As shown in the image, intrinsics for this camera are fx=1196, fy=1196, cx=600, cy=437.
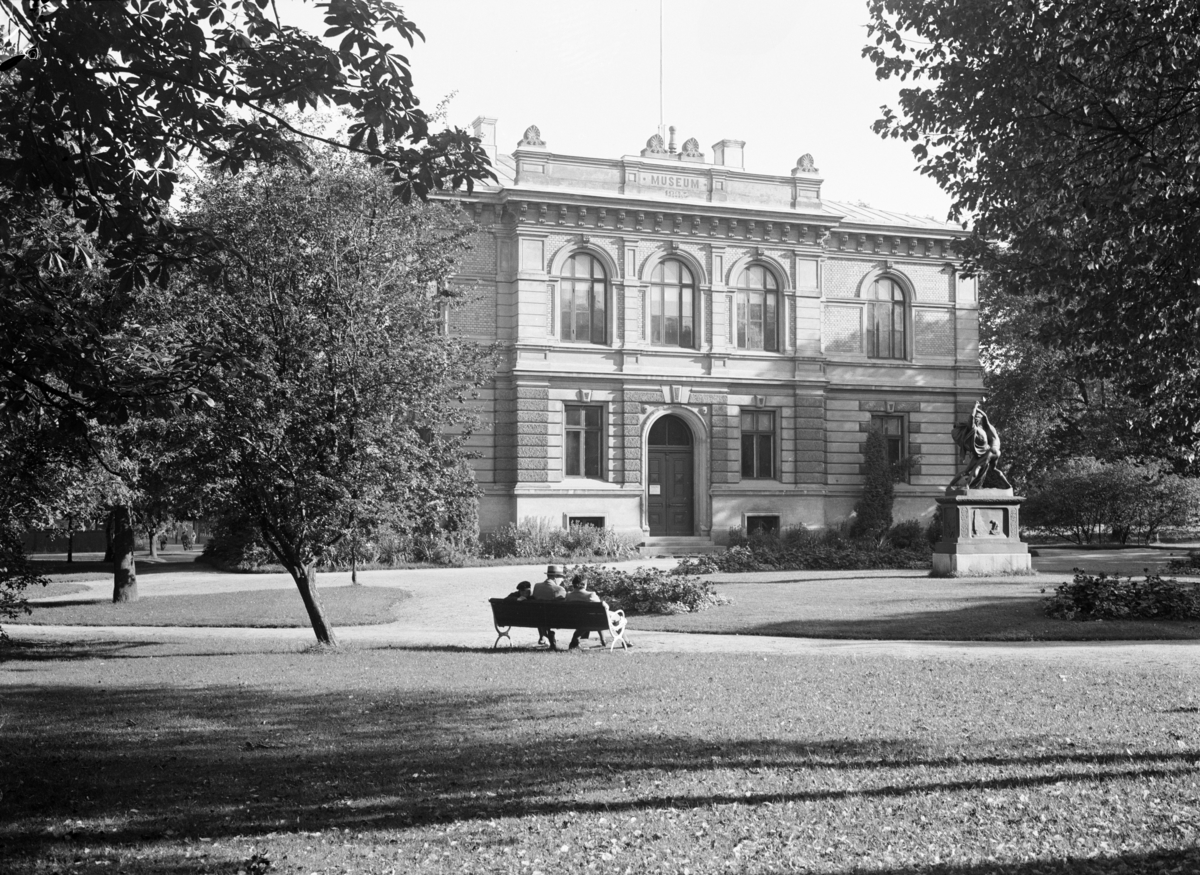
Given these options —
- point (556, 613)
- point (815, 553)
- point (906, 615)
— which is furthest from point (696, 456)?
point (556, 613)

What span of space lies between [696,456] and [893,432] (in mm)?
7348

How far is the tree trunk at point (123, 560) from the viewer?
Result: 75.7 feet

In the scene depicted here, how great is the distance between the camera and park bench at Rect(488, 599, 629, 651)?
1509cm

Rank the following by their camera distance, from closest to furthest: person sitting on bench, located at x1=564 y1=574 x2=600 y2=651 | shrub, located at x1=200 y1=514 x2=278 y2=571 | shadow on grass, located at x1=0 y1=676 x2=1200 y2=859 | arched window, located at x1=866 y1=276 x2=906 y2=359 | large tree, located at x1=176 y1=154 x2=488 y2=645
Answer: shadow on grass, located at x1=0 y1=676 x2=1200 y2=859, large tree, located at x1=176 y1=154 x2=488 y2=645, person sitting on bench, located at x1=564 y1=574 x2=600 y2=651, shrub, located at x1=200 y1=514 x2=278 y2=571, arched window, located at x1=866 y1=276 x2=906 y2=359

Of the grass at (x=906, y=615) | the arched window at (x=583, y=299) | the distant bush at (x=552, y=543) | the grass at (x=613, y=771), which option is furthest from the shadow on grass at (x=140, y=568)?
the grass at (x=613, y=771)

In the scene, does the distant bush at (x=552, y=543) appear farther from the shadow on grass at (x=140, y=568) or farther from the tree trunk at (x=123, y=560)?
the tree trunk at (x=123, y=560)

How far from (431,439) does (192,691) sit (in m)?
5.38

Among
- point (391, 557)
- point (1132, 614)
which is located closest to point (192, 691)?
point (1132, 614)

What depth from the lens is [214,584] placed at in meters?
27.8

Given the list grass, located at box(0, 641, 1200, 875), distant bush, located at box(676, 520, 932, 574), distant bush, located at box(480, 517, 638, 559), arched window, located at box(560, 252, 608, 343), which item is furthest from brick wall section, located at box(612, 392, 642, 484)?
grass, located at box(0, 641, 1200, 875)

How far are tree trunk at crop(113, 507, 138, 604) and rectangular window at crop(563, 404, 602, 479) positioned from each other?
51.3 ft

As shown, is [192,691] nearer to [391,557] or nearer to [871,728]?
[871,728]

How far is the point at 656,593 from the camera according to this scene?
19.9 m

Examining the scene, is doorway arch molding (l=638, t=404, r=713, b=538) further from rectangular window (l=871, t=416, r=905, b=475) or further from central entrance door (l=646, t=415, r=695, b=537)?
rectangular window (l=871, t=416, r=905, b=475)
